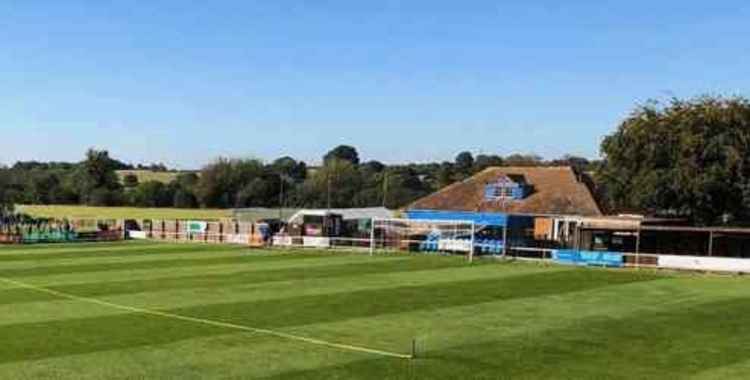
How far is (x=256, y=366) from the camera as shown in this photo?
1919 centimetres

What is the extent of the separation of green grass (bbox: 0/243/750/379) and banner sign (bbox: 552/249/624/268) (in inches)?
151

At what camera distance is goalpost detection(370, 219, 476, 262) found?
203ft

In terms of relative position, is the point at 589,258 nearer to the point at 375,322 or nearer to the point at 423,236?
the point at 423,236

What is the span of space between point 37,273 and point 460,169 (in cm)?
14086

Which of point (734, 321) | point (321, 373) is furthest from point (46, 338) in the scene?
point (734, 321)

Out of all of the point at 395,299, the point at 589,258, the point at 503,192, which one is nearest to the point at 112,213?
the point at 503,192

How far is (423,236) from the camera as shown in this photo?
68.1 m

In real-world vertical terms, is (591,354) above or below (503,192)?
below

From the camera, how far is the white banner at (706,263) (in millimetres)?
49094

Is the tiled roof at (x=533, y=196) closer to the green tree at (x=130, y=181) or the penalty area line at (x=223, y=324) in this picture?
the penalty area line at (x=223, y=324)

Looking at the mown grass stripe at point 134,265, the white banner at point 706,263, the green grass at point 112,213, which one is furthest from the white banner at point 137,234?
the white banner at point 706,263

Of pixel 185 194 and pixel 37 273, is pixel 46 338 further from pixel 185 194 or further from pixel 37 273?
pixel 185 194

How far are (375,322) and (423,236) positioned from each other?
41.7 meters

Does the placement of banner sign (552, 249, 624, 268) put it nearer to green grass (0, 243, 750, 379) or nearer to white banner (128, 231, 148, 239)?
green grass (0, 243, 750, 379)
